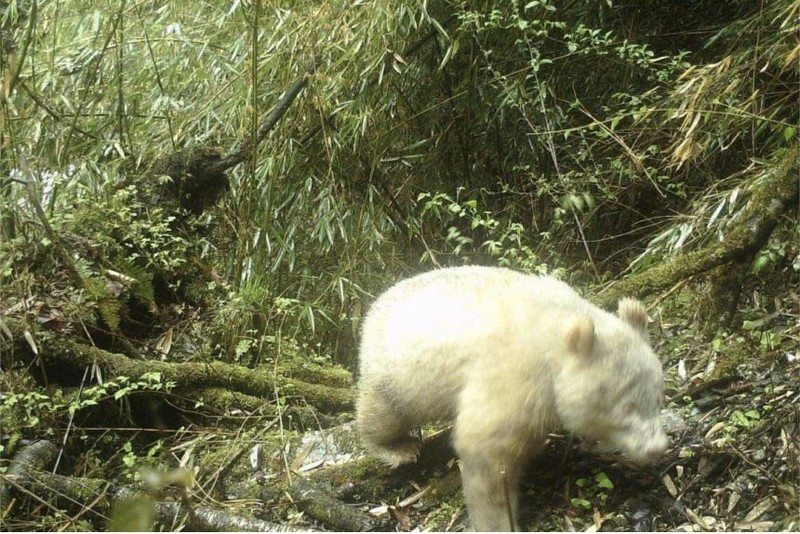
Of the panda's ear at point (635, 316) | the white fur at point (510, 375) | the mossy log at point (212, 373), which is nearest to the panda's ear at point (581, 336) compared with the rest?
the white fur at point (510, 375)

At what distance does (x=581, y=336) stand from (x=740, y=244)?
35.1 inches

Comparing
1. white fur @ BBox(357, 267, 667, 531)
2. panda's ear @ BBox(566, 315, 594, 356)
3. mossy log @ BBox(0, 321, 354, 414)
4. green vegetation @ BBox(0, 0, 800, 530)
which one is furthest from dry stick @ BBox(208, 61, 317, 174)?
panda's ear @ BBox(566, 315, 594, 356)

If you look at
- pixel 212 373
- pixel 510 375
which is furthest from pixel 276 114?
pixel 510 375

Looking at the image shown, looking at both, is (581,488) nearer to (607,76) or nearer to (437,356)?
(437,356)

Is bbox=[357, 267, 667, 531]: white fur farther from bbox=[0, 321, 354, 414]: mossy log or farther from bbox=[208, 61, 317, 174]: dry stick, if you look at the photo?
bbox=[208, 61, 317, 174]: dry stick

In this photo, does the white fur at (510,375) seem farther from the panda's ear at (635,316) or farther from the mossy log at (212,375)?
the mossy log at (212,375)

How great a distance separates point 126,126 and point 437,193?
56.9 inches

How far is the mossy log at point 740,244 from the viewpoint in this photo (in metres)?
2.53

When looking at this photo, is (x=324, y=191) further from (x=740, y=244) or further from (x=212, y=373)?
(x=740, y=244)

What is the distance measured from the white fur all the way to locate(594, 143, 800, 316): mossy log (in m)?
0.39

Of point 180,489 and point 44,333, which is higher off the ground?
point 44,333

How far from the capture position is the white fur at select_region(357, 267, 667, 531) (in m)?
2.11

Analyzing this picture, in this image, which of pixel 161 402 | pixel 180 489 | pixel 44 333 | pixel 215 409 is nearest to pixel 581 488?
pixel 180 489

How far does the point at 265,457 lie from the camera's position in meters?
2.49
